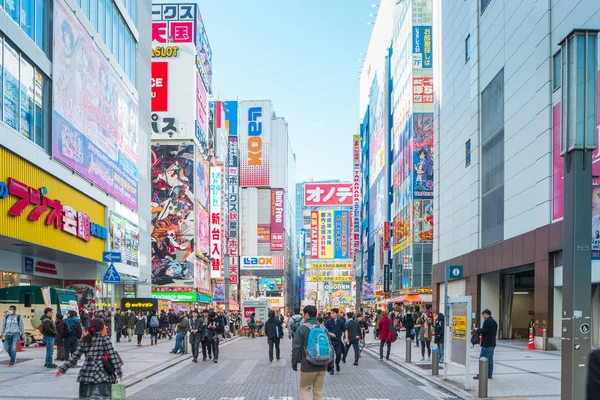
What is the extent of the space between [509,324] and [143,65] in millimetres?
26783

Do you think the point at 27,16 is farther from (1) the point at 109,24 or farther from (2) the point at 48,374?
(2) the point at 48,374

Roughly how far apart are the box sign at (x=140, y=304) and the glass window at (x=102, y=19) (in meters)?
14.1

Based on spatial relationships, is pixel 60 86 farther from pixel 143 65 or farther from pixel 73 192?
pixel 143 65

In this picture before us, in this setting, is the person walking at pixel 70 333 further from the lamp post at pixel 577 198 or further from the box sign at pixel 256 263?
the box sign at pixel 256 263

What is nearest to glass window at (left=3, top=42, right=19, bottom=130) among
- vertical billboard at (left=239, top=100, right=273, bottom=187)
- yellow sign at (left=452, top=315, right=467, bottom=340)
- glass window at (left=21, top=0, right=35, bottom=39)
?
glass window at (left=21, top=0, right=35, bottom=39)

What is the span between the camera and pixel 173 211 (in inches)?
3182

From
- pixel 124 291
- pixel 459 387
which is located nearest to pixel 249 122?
pixel 124 291

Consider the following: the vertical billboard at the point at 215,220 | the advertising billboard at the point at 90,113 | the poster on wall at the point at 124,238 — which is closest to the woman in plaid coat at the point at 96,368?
the advertising billboard at the point at 90,113

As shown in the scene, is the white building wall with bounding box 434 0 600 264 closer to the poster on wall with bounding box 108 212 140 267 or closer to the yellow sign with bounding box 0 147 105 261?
the yellow sign with bounding box 0 147 105 261

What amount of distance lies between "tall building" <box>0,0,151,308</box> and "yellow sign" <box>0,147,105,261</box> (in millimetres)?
40

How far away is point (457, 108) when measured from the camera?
158 feet

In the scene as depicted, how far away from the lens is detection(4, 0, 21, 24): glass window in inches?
996

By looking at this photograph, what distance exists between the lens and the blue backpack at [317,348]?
10.3 metres

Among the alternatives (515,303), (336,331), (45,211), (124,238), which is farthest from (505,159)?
(124,238)
